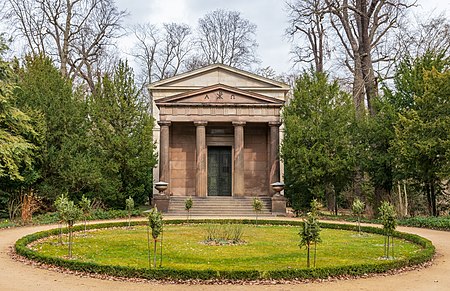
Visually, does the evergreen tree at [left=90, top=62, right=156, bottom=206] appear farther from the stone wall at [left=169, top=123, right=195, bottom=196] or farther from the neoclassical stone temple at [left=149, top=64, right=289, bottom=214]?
the stone wall at [left=169, top=123, right=195, bottom=196]

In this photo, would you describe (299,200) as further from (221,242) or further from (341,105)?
(221,242)

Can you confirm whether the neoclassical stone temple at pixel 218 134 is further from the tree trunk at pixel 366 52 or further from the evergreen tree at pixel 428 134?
the evergreen tree at pixel 428 134

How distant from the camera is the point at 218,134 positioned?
3025 cm

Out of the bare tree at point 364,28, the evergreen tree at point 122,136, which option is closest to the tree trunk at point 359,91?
the bare tree at point 364,28

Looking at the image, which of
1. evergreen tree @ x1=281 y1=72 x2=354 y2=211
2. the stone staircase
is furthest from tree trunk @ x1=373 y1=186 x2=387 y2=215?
the stone staircase

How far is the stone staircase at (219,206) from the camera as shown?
85.1 feet

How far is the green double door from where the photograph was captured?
3003 centimetres

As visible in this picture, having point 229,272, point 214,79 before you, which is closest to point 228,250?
point 229,272

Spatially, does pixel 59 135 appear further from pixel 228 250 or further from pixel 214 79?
pixel 228 250

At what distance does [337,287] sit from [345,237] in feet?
25.7

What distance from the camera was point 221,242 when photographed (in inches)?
561

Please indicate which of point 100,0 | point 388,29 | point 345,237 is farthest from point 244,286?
point 100,0

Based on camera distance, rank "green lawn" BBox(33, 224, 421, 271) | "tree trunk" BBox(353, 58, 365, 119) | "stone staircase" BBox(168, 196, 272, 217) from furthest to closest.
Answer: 1. "tree trunk" BBox(353, 58, 365, 119)
2. "stone staircase" BBox(168, 196, 272, 217)
3. "green lawn" BBox(33, 224, 421, 271)

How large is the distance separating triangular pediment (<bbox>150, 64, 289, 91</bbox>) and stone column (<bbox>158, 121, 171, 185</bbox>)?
4914 millimetres
